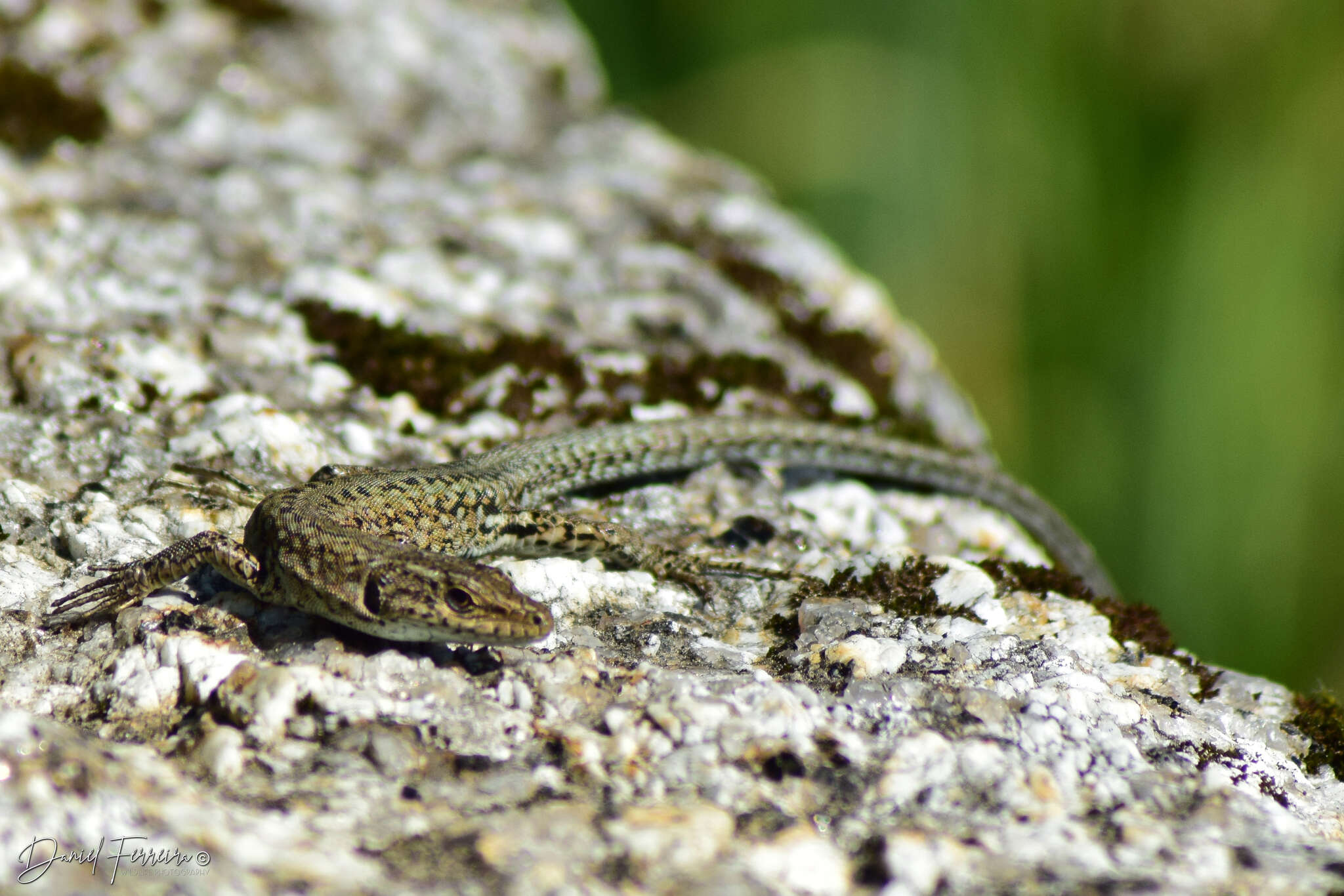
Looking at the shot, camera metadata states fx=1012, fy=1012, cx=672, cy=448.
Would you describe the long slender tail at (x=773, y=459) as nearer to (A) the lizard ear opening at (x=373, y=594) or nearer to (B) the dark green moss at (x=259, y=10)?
(A) the lizard ear opening at (x=373, y=594)

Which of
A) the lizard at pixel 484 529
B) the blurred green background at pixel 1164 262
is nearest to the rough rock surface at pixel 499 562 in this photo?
the lizard at pixel 484 529

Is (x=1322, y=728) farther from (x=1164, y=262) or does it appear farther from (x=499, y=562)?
(x=1164, y=262)

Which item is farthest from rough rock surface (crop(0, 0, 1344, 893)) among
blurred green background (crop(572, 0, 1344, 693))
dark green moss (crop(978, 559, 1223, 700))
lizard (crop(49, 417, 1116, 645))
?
blurred green background (crop(572, 0, 1344, 693))

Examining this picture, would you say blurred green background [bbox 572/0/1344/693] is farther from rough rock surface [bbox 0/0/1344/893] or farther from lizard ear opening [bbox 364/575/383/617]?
lizard ear opening [bbox 364/575/383/617]

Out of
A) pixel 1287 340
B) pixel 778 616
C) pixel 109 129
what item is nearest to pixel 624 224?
pixel 109 129

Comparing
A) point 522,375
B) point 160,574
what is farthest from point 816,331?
point 160,574

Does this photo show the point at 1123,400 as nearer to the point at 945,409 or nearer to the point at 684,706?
the point at 945,409
